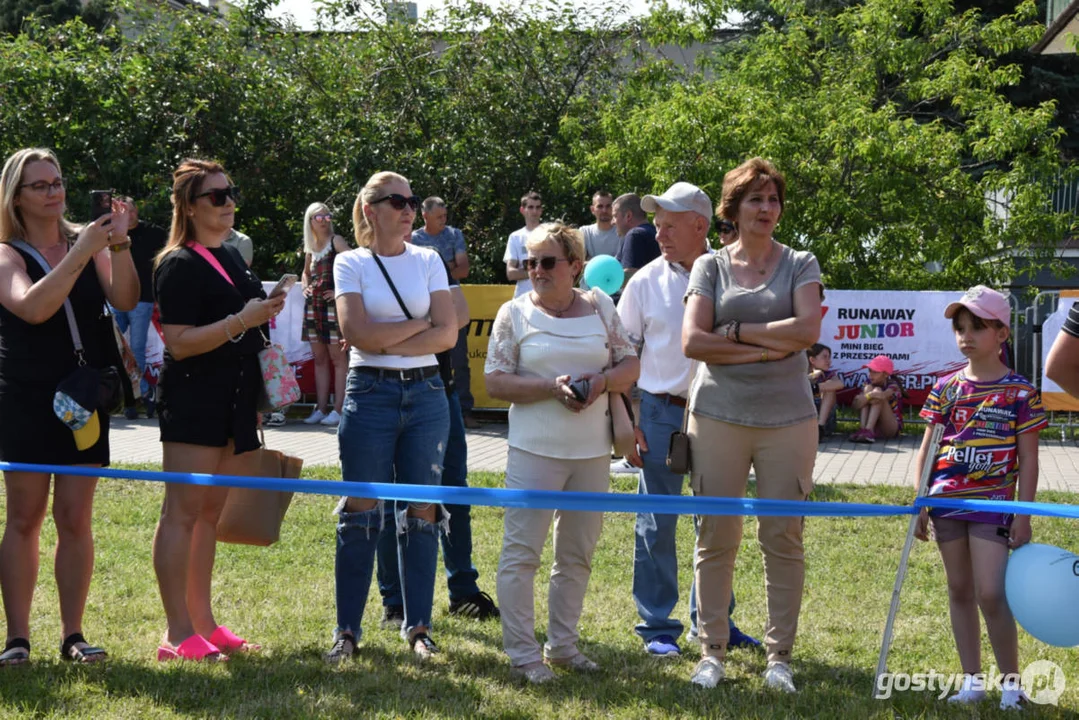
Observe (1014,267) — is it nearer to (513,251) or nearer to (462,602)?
(513,251)

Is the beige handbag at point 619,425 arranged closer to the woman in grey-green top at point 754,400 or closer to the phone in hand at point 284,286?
the woman in grey-green top at point 754,400

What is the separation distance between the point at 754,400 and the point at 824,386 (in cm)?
772

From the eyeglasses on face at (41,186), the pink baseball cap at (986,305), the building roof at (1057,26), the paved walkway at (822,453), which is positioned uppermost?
the building roof at (1057,26)

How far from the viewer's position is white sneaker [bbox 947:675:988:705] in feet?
15.2

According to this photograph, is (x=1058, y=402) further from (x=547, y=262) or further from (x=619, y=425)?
(x=547, y=262)

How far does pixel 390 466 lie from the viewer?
5.31 m

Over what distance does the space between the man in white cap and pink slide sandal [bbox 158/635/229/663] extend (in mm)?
1898

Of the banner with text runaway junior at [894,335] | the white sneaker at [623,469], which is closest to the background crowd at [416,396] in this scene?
the white sneaker at [623,469]

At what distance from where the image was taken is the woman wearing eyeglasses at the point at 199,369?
5.05 metres

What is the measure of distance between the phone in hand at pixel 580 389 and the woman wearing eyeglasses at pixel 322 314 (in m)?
5.86

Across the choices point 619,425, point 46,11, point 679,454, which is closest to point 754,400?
point 679,454

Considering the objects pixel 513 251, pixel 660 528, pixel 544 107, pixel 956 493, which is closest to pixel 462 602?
pixel 660 528

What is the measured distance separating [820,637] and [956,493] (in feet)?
4.54

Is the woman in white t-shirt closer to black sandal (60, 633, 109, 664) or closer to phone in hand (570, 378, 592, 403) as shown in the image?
phone in hand (570, 378, 592, 403)
